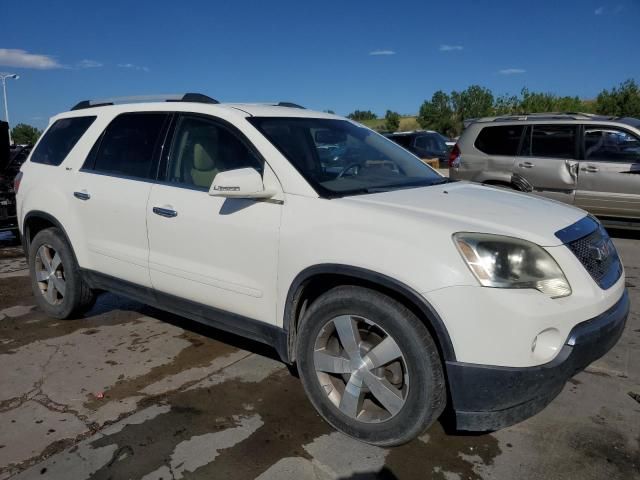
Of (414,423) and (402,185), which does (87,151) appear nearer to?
(402,185)

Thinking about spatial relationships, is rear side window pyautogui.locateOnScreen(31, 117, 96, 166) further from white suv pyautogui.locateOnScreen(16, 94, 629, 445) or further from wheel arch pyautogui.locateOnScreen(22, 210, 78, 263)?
wheel arch pyautogui.locateOnScreen(22, 210, 78, 263)

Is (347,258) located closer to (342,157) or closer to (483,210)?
(483,210)

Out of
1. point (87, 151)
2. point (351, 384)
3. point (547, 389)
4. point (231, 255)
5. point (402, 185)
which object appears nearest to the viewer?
point (547, 389)

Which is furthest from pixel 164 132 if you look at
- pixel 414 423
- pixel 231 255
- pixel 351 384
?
pixel 414 423

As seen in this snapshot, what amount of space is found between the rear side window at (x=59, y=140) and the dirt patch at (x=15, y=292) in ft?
5.03

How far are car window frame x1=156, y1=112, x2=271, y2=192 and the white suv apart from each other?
0.05 ft

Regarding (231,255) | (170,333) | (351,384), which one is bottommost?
(170,333)

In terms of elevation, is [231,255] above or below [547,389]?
above

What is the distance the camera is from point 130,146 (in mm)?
4012

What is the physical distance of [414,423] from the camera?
2.59 metres

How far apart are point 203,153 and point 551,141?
650cm

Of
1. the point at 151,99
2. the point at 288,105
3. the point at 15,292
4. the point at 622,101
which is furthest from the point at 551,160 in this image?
the point at 622,101

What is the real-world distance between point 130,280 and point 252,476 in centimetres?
187

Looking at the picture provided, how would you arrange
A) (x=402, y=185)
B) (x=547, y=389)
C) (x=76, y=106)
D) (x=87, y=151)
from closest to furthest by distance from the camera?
(x=547, y=389) → (x=402, y=185) → (x=87, y=151) → (x=76, y=106)
